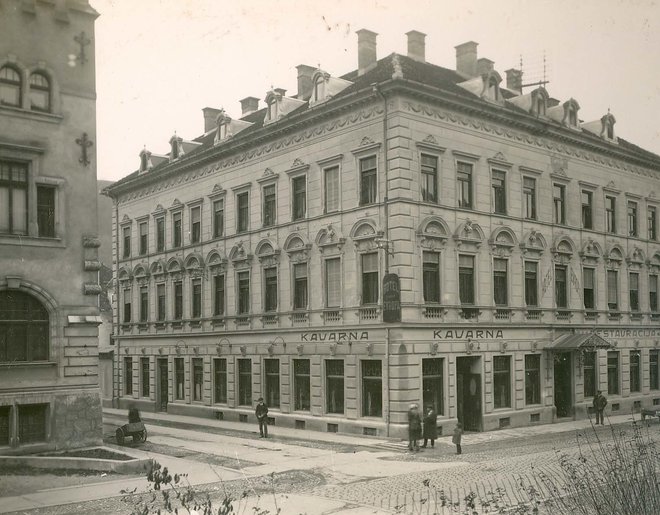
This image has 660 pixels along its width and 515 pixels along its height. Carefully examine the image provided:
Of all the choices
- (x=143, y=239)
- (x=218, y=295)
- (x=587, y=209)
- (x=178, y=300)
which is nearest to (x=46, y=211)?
(x=218, y=295)

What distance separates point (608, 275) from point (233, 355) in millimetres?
19726

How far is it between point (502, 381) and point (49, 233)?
19.5m

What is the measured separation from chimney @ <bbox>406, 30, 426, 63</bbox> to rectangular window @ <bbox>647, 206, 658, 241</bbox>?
633 inches

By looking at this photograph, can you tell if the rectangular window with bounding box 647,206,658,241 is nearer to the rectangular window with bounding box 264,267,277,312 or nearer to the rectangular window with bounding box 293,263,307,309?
the rectangular window with bounding box 293,263,307,309

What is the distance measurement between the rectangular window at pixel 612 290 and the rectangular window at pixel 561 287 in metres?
4.05

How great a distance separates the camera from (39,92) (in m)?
24.1

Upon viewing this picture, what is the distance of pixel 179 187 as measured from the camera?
139ft

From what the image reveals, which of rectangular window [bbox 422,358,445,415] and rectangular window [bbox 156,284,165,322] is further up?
rectangular window [bbox 156,284,165,322]

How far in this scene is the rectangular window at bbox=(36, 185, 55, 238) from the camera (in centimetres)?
2455

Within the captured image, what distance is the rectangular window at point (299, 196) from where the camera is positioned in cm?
3384

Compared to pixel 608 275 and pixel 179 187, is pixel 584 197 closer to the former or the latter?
pixel 608 275

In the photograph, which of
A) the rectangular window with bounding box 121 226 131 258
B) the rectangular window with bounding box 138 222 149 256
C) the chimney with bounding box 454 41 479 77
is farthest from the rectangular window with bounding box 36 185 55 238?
the rectangular window with bounding box 121 226 131 258

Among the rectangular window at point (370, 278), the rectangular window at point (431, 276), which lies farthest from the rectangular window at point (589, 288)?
the rectangular window at point (370, 278)

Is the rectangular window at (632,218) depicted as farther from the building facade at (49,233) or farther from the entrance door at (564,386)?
the building facade at (49,233)
